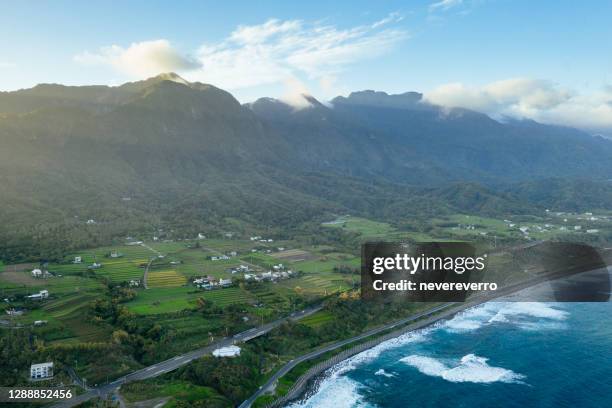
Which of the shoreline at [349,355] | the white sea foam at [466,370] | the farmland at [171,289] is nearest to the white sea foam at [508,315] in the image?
the shoreline at [349,355]

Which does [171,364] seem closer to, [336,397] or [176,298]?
[336,397]

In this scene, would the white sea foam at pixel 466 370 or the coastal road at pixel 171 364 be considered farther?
the white sea foam at pixel 466 370

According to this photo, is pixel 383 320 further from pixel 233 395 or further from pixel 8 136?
pixel 8 136

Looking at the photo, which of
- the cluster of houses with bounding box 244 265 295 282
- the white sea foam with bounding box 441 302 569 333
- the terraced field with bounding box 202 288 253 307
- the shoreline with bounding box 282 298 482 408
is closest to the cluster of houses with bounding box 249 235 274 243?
the cluster of houses with bounding box 244 265 295 282

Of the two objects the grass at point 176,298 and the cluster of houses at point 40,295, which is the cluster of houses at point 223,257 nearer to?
the grass at point 176,298

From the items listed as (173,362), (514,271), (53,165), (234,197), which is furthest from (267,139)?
(173,362)
